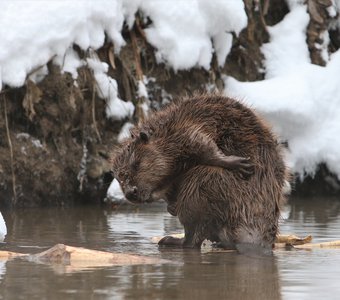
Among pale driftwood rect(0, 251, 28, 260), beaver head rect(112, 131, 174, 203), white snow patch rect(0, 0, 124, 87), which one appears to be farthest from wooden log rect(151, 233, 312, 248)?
white snow patch rect(0, 0, 124, 87)

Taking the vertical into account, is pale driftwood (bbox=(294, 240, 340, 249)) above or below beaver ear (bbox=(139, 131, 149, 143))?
below

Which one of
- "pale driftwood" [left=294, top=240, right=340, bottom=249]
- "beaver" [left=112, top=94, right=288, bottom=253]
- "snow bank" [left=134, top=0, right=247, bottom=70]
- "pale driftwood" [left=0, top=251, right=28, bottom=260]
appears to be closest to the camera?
"pale driftwood" [left=0, top=251, right=28, bottom=260]

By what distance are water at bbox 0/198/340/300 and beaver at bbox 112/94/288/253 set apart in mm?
189

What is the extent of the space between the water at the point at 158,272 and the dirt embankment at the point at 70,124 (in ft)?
4.63

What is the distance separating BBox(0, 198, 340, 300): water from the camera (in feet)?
15.0

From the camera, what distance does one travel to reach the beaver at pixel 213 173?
6.29 meters

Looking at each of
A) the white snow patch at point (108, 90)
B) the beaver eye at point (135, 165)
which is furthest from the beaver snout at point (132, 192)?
the white snow patch at point (108, 90)

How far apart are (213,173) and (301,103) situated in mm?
4521

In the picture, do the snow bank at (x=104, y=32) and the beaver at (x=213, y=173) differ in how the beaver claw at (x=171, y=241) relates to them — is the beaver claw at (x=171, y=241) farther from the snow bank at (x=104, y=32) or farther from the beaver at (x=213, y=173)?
the snow bank at (x=104, y=32)

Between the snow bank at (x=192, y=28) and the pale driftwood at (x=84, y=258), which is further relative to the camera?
the snow bank at (x=192, y=28)

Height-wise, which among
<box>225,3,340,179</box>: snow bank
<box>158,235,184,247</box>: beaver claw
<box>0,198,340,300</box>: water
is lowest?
<box>0,198,340,300</box>: water

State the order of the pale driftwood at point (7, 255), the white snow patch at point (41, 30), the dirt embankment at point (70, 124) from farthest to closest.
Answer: the dirt embankment at point (70, 124) < the white snow patch at point (41, 30) < the pale driftwood at point (7, 255)

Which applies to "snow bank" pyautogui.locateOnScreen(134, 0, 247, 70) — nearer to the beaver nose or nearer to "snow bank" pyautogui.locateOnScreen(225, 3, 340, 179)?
"snow bank" pyautogui.locateOnScreen(225, 3, 340, 179)

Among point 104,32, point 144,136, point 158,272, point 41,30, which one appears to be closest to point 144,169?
point 144,136
